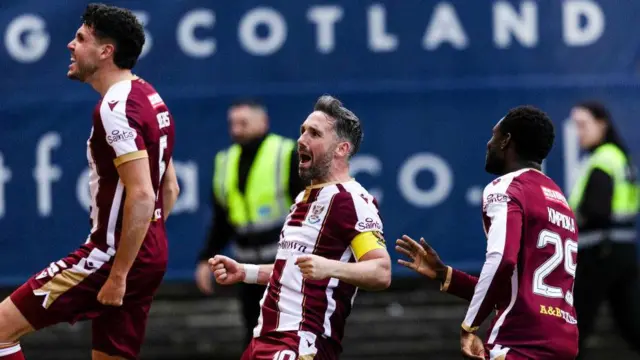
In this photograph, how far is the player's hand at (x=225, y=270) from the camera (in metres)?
5.81

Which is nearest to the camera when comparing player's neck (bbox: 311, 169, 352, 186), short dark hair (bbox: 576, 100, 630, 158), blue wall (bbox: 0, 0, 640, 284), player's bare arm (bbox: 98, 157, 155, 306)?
player's neck (bbox: 311, 169, 352, 186)

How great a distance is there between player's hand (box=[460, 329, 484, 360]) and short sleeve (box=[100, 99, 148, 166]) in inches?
66.4

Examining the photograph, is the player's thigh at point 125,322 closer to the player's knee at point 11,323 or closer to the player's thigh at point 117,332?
the player's thigh at point 117,332

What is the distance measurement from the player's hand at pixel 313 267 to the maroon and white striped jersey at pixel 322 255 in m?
0.30

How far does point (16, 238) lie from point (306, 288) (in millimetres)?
4987

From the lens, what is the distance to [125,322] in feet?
20.1

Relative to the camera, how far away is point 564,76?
983 cm

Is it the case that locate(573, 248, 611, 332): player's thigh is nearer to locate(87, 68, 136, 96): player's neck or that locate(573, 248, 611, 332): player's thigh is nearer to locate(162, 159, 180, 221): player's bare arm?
locate(162, 159, 180, 221): player's bare arm

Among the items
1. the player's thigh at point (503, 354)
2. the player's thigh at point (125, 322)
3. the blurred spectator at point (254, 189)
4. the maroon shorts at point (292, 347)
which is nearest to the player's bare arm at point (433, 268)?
the player's thigh at point (503, 354)

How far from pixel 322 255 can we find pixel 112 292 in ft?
3.39

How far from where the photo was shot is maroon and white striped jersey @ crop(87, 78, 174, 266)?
19.4 ft

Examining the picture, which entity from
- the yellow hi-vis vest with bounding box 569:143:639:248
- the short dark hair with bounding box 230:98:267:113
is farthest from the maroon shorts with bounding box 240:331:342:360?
the yellow hi-vis vest with bounding box 569:143:639:248

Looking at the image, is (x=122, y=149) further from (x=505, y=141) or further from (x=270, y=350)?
(x=505, y=141)

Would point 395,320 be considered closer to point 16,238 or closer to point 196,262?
point 196,262
